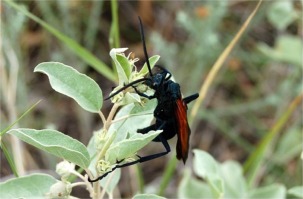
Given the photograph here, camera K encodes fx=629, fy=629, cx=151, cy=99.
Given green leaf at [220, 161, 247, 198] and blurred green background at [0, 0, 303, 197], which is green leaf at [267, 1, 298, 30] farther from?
green leaf at [220, 161, 247, 198]

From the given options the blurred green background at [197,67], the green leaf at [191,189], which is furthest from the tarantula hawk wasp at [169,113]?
the blurred green background at [197,67]

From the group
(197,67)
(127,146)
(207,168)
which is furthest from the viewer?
(197,67)

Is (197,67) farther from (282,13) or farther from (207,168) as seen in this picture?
(207,168)

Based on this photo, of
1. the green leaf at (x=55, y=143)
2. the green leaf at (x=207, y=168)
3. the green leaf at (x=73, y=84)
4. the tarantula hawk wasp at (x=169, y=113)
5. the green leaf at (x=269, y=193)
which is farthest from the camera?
the green leaf at (x=269, y=193)

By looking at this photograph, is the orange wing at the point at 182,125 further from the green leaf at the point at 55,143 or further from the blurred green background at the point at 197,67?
the blurred green background at the point at 197,67

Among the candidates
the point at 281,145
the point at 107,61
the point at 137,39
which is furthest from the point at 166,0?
the point at 281,145

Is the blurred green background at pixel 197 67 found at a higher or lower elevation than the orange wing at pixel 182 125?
lower

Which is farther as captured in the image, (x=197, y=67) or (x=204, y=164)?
(x=197, y=67)

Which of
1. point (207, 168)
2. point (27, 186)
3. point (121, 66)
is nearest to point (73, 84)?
point (121, 66)
